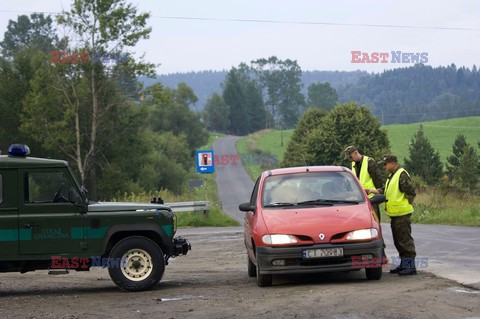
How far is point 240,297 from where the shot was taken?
Answer: 10.1m

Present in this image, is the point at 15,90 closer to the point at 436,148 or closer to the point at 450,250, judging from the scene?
the point at 450,250

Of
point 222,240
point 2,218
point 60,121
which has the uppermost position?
point 60,121

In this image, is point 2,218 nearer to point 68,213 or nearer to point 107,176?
point 68,213

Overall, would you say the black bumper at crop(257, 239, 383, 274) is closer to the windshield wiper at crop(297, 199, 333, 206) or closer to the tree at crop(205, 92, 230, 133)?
the windshield wiper at crop(297, 199, 333, 206)

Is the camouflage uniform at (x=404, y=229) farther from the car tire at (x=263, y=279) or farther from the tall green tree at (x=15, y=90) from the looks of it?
the tall green tree at (x=15, y=90)

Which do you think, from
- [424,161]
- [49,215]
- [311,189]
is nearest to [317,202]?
[311,189]

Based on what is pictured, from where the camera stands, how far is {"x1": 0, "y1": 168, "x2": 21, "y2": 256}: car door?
11305mm

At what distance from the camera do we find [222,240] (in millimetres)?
22500

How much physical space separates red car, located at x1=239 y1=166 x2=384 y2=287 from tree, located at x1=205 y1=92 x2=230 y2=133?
180 m

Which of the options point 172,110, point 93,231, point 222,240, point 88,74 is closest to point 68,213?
point 93,231

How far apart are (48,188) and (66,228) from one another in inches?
27.6

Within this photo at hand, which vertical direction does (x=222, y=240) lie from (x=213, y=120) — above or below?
below

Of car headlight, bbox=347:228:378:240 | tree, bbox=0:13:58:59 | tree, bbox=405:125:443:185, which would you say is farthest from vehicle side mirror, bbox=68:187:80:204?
tree, bbox=0:13:58:59

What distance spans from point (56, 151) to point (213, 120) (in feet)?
456
